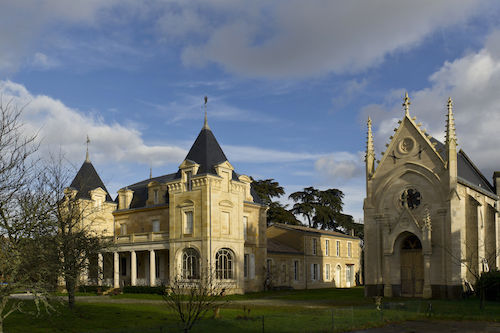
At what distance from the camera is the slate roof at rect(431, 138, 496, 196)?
37.7m

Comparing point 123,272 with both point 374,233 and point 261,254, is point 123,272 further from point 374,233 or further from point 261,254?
point 374,233

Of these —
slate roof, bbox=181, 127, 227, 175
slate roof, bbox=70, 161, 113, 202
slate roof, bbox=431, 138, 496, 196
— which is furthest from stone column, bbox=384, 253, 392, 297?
slate roof, bbox=70, 161, 113, 202

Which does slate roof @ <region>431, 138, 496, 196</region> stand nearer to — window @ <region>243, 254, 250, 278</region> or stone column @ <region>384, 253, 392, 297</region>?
stone column @ <region>384, 253, 392, 297</region>

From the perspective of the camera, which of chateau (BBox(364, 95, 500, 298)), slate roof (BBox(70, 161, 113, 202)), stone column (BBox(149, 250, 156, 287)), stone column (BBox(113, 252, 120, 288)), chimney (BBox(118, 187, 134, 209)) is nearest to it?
chateau (BBox(364, 95, 500, 298))

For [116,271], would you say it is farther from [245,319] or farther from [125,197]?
[245,319]

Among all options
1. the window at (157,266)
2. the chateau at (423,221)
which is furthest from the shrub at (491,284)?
the window at (157,266)

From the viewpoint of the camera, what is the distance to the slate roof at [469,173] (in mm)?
37656

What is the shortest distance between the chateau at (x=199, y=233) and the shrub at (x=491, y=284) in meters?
17.5

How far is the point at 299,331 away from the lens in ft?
58.9

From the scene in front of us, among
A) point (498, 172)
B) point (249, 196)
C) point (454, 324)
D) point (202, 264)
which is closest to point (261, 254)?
point (249, 196)

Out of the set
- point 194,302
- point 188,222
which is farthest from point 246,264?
point 194,302

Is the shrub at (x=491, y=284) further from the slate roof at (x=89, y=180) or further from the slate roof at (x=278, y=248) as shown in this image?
the slate roof at (x=89, y=180)

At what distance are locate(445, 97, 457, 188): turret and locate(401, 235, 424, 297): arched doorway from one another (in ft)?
16.8

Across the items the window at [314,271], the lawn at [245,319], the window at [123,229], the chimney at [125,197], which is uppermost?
the chimney at [125,197]
